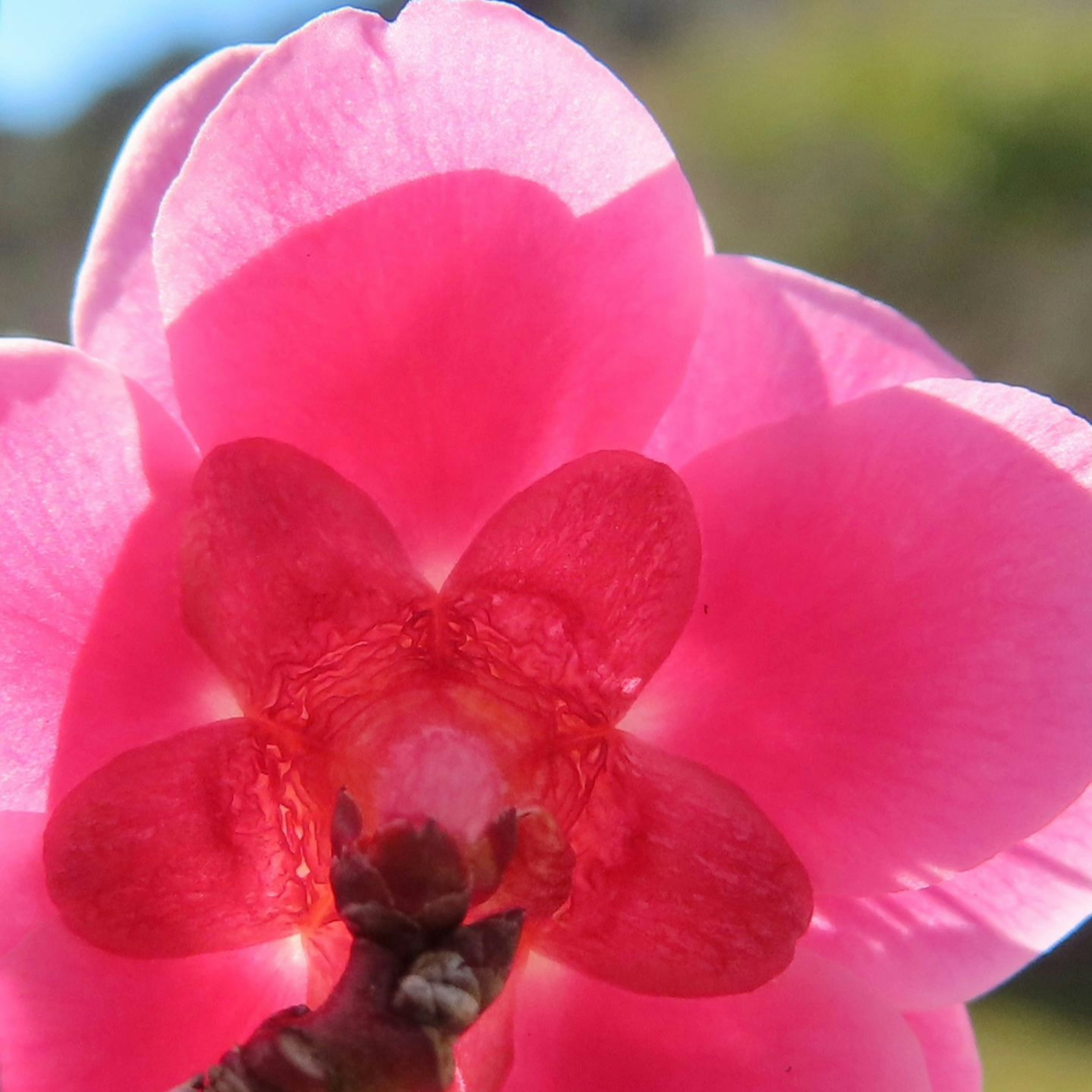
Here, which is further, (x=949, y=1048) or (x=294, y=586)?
(x=949, y=1048)

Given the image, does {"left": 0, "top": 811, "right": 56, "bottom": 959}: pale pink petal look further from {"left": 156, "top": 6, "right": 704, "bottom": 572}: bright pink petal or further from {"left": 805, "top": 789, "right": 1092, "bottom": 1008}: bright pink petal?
{"left": 805, "top": 789, "right": 1092, "bottom": 1008}: bright pink petal

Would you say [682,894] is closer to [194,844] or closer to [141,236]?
[194,844]

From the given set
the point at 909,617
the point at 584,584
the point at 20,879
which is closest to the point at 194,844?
the point at 20,879

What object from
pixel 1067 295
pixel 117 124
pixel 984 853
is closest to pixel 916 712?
pixel 984 853

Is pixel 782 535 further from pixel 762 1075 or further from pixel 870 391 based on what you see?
pixel 762 1075

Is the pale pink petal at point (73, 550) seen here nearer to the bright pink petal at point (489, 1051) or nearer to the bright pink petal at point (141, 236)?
the bright pink petal at point (141, 236)

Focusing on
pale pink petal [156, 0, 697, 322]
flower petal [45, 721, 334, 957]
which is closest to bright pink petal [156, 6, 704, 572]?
pale pink petal [156, 0, 697, 322]

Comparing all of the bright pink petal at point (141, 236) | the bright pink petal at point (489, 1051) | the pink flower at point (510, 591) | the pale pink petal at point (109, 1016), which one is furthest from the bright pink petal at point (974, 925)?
the bright pink petal at point (141, 236)
